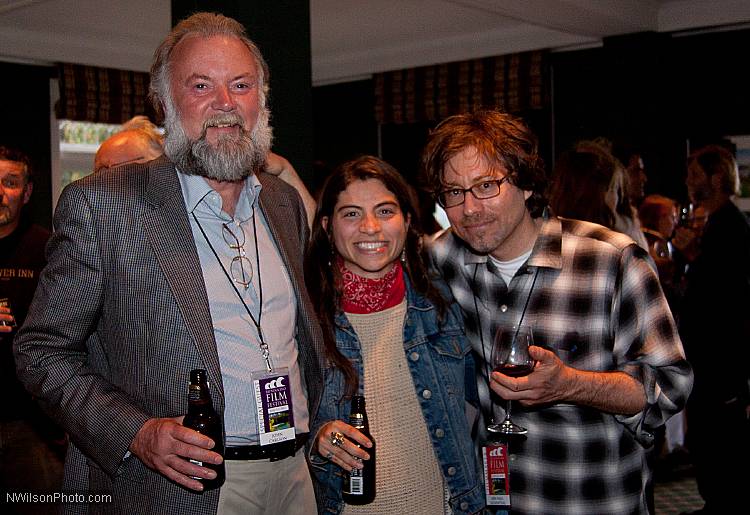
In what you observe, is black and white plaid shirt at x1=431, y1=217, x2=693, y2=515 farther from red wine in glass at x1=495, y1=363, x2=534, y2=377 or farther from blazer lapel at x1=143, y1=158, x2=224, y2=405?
blazer lapel at x1=143, y1=158, x2=224, y2=405

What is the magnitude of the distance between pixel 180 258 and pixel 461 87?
7.16 meters

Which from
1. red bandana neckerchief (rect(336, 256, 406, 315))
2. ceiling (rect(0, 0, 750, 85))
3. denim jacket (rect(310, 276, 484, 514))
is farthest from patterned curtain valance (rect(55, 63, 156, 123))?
denim jacket (rect(310, 276, 484, 514))

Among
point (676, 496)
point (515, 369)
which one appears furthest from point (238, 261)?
point (676, 496)

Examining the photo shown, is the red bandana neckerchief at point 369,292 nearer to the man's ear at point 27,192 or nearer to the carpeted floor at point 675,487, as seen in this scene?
the man's ear at point 27,192

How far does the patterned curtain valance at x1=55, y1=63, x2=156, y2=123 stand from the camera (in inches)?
329

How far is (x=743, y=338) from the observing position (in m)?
4.27

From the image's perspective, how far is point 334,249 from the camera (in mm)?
2445

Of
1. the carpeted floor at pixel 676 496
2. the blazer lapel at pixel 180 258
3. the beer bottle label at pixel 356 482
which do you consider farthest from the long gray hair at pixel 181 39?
the carpeted floor at pixel 676 496

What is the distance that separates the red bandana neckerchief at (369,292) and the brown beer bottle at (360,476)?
0.32m

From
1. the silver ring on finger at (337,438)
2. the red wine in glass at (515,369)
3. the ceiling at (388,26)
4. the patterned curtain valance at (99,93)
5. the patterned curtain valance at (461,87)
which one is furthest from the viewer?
the patterned curtain valance at (99,93)

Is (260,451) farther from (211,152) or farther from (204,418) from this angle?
(211,152)

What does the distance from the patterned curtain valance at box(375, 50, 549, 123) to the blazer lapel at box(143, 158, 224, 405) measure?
5935 mm

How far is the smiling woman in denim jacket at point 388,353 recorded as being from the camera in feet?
7.39

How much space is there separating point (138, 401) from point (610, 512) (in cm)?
126
